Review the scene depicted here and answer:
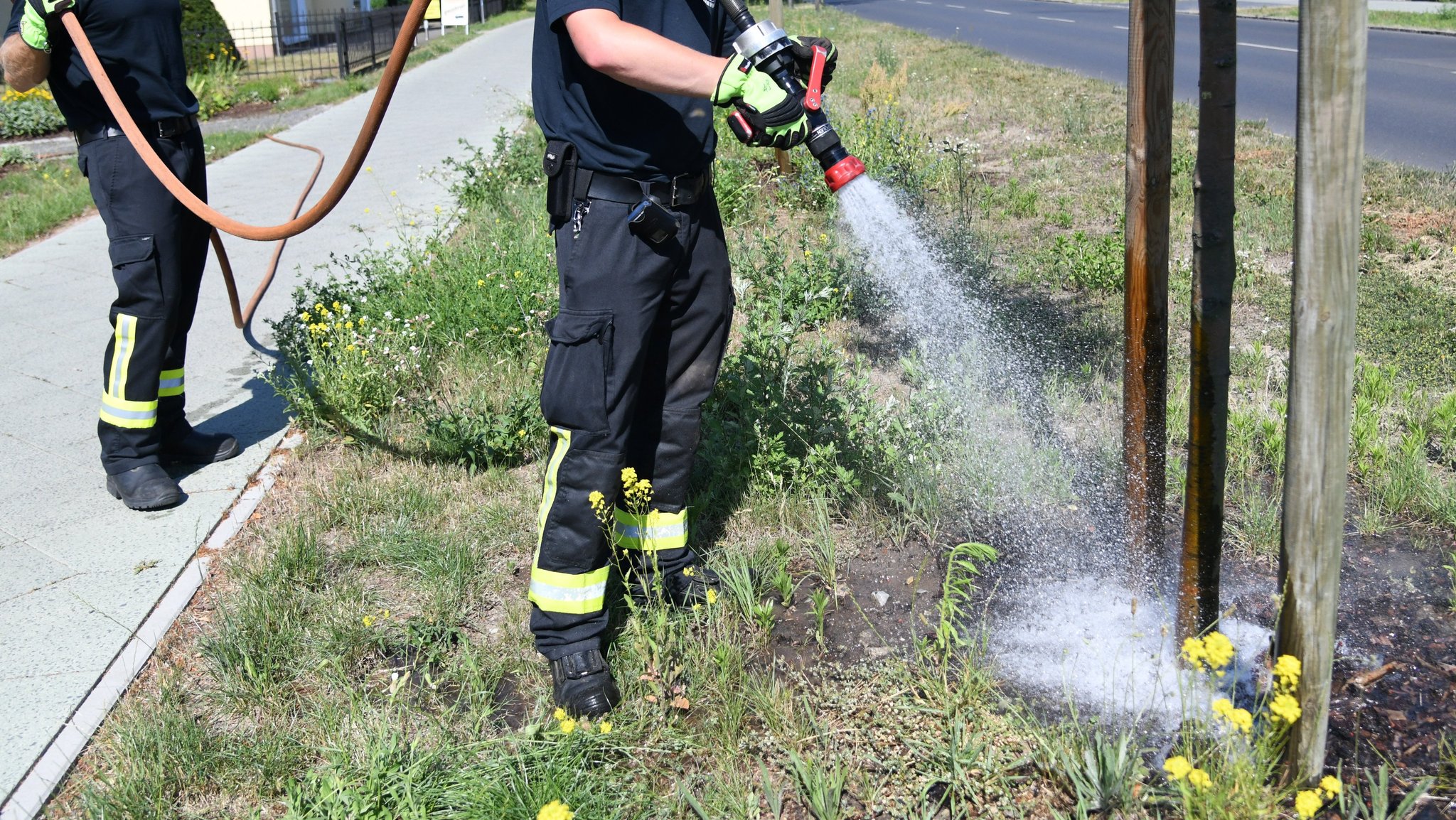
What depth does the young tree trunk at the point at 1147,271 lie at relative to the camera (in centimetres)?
243

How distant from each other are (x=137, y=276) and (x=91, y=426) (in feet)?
3.88

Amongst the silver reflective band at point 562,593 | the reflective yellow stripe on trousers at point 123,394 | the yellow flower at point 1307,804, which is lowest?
the yellow flower at point 1307,804

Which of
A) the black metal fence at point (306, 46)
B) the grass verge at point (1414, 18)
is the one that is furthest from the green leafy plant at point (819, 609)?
the grass verge at point (1414, 18)

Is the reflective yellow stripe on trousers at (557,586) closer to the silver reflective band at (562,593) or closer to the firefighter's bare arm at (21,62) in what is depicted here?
the silver reflective band at (562,593)

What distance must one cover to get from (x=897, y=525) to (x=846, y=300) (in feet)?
6.48

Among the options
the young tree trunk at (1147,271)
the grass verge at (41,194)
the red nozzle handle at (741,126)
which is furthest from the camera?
the grass verge at (41,194)

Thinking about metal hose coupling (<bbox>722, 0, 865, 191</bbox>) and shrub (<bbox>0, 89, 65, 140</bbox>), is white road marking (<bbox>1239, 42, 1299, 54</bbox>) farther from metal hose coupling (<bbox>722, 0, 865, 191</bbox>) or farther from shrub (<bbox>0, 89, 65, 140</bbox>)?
shrub (<bbox>0, 89, 65, 140</bbox>)

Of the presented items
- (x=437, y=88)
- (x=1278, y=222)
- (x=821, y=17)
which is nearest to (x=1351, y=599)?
(x=1278, y=222)

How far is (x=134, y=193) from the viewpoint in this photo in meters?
3.62

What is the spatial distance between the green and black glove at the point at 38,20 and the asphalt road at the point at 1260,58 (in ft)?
22.7

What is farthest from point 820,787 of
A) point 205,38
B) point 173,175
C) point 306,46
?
point 306,46

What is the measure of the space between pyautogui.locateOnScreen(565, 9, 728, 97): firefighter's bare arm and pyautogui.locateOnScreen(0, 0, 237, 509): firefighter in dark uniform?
2.21m

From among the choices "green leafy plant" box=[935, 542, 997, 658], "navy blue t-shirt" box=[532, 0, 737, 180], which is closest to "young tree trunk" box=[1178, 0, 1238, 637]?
"green leafy plant" box=[935, 542, 997, 658]

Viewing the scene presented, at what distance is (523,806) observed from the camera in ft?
7.23
